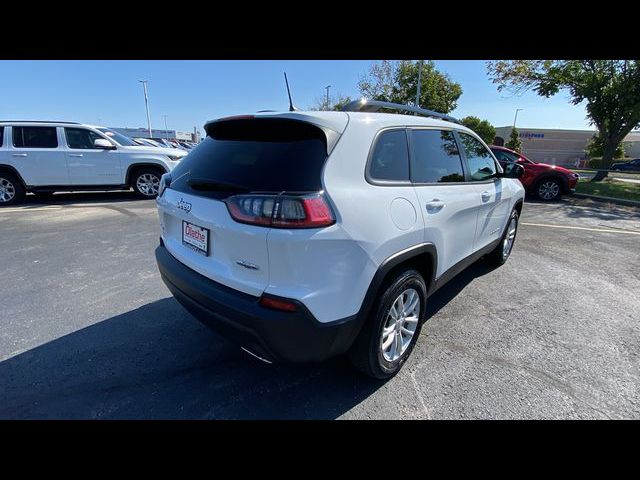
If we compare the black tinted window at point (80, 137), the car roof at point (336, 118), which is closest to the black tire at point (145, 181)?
the black tinted window at point (80, 137)

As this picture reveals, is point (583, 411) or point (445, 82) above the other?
point (445, 82)

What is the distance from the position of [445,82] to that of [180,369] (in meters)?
28.9

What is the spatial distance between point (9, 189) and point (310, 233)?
977 cm

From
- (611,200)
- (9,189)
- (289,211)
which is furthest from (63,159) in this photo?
(611,200)

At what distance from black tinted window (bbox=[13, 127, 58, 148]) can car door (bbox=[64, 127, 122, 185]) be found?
290mm

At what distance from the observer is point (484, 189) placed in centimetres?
328

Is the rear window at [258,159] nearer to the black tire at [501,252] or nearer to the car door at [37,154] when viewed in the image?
the black tire at [501,252]

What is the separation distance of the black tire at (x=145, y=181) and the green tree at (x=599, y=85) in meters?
16.8

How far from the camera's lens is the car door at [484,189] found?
10.5 feet
